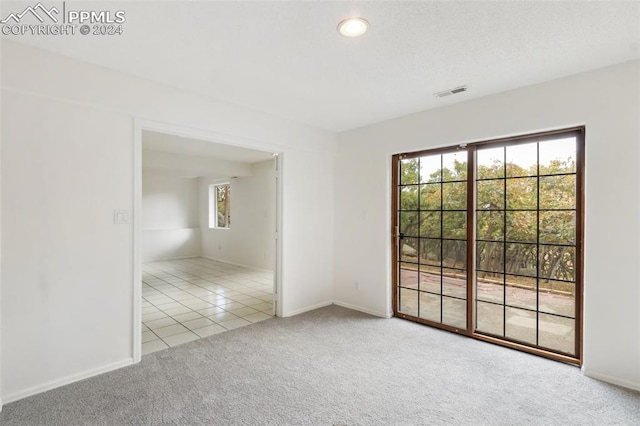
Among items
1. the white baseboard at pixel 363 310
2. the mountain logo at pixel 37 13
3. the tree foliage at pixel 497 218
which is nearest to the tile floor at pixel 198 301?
the white baseboard at pixel 363 310

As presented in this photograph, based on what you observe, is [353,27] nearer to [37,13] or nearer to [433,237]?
[37,13]

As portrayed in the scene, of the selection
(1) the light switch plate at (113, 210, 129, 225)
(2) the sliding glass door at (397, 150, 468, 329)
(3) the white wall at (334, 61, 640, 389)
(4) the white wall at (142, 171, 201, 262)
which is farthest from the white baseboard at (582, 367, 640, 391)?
(4) the white wall at (142, 171, 201, 262)

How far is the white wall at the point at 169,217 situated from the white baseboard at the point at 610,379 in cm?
887

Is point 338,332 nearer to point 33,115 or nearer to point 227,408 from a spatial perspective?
point 227,408

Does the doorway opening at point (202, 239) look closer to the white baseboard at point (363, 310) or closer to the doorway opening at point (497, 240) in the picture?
the white baseboard at point (363, 310)

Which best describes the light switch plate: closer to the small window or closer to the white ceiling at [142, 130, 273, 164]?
the white ceiling at [142, 130, 273, 164]

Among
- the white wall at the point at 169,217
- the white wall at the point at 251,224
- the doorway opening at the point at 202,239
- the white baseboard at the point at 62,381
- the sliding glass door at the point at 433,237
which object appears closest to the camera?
the white baseboard at the point at 62,381

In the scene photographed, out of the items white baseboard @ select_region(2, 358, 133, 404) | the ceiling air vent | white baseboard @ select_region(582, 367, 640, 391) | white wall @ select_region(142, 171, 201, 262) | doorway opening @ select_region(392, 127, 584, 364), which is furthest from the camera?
white wall @ select_region(142, 171, 201, 262)

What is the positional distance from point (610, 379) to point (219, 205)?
8483 mm

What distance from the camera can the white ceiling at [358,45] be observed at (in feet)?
6.09

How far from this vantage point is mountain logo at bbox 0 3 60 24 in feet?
6.22

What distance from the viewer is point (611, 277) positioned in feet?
8.32

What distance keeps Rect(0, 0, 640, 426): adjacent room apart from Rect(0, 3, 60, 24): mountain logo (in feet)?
0.06

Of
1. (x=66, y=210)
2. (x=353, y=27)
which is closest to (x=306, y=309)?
(x=66, y=210)
